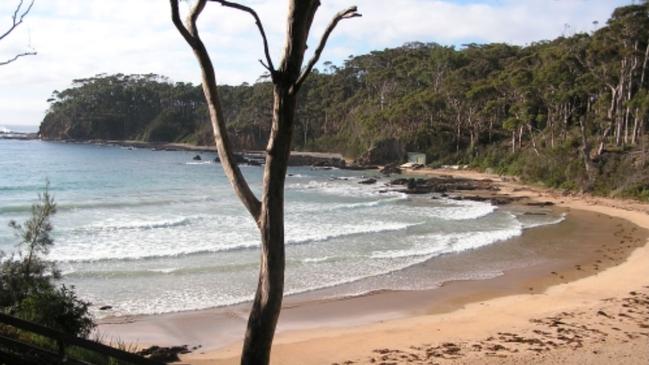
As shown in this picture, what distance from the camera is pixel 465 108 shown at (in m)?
64.2

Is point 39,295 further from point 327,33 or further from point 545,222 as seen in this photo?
point 545,222

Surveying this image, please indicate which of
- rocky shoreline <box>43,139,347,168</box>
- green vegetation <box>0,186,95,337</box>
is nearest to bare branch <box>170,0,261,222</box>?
green vegetation <box>0,186,95,337</box>

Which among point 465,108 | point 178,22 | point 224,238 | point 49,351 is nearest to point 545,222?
point 224,238

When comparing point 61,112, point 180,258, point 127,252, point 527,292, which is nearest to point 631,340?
point 527,292

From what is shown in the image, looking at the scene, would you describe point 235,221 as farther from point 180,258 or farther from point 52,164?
point 52,164

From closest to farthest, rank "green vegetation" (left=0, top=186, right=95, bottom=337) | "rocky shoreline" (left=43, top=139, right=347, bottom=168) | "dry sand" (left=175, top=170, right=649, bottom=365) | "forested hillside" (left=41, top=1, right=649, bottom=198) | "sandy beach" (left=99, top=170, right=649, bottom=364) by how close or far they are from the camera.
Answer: "green vegetation" (left=0, top=186, right=95, bottom=337) → "dry sand" (left=175, top=170, right=649, bottom=365) → "sandy beach" (left=99, top=170, right=649, bottom=364) → "forested hillside" (left=41, top=1, right=649, bottom=198) → "rocky shoreline" (left=43, top=139, right=347, bottom=168)

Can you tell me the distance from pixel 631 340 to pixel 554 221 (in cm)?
1868

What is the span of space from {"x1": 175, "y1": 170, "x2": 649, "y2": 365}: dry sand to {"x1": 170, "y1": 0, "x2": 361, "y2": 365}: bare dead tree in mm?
6268

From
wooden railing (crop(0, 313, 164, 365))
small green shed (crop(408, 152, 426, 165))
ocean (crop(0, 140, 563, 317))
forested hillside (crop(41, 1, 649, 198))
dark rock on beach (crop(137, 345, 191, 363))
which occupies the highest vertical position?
forested hillside (crop(41, 1, 649, 198))

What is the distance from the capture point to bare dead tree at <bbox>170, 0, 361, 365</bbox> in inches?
153

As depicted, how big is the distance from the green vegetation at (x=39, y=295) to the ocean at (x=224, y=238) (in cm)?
343

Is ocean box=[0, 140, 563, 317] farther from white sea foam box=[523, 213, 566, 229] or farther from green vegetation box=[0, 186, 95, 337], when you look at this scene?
green vegetation box=[0, 186, 95, 337]

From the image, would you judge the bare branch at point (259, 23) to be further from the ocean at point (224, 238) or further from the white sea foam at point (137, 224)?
the white sea foam at point (137, 224)

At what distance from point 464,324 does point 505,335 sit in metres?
1.24
